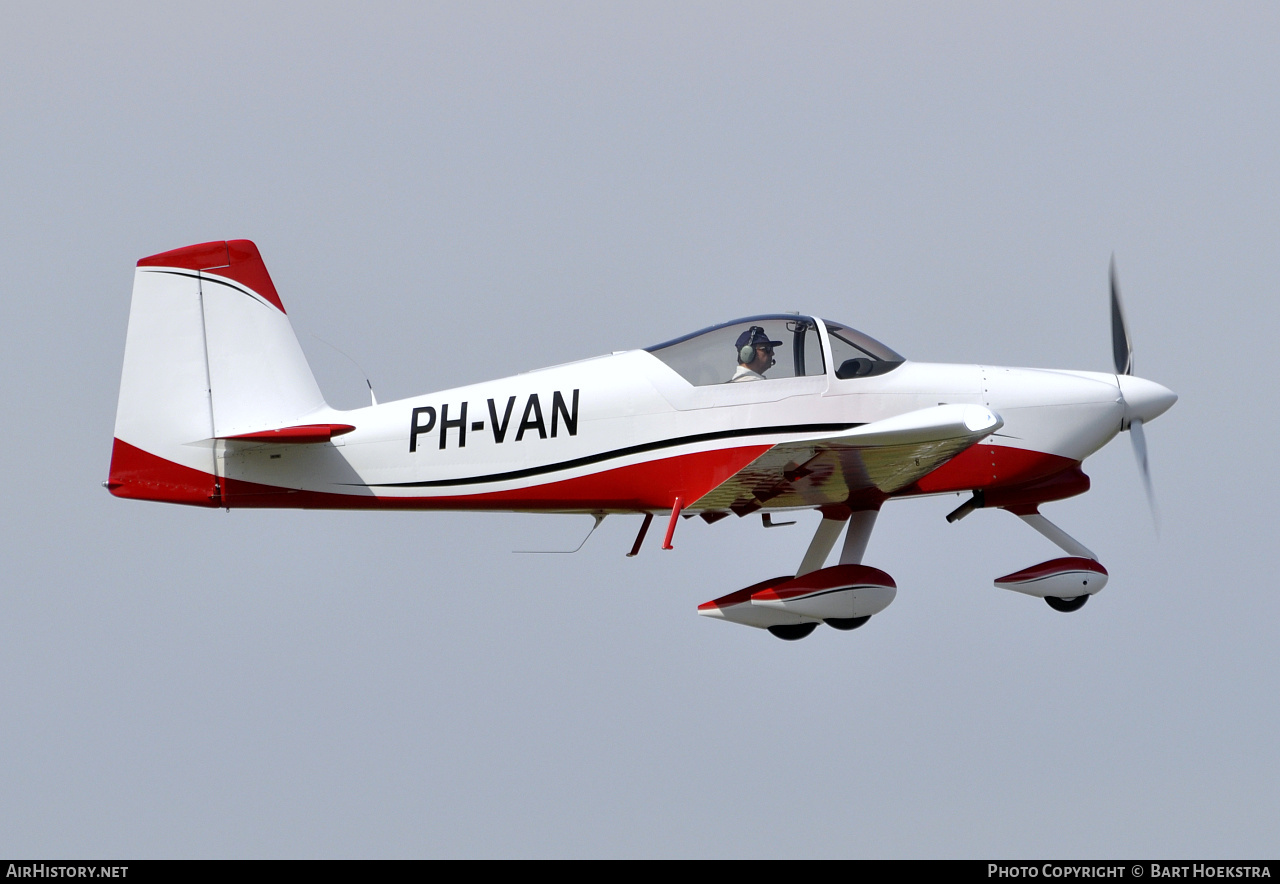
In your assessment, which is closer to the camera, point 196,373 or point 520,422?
point 196,373

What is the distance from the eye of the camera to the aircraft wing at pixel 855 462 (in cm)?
1030

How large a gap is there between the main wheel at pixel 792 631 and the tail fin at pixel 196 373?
4.26 metres

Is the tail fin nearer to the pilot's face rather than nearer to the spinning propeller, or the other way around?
the pilot's face

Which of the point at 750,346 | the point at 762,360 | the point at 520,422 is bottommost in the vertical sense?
the point at 520,422

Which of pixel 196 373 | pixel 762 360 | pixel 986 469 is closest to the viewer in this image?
pixel 196 373

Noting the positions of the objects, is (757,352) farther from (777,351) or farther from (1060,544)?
(1060,544)

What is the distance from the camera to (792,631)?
1270 cm

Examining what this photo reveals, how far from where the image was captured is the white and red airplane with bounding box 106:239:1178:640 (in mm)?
11703

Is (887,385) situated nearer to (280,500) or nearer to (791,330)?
(791,330)

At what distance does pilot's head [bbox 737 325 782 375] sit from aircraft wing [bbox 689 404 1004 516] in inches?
26.4

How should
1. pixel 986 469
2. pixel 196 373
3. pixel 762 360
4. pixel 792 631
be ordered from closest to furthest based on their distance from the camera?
1. pixel 196 373
2. pixel 762 360
3. pixel 986 469
4. pixel 792 631

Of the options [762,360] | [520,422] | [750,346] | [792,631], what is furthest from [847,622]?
[520,422]

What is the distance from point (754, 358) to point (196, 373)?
14.4 ft

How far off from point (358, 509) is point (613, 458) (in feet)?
→ 6.80
